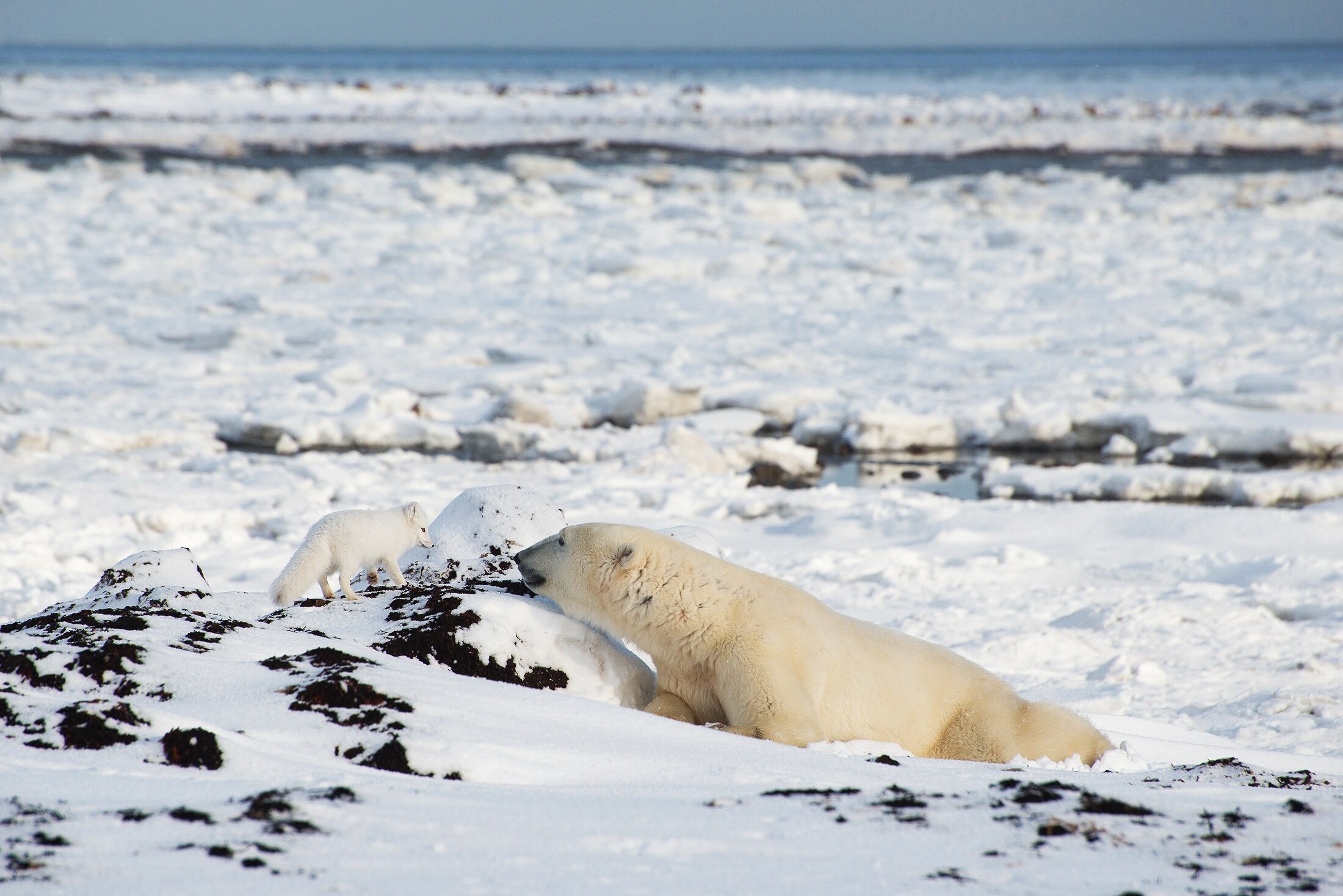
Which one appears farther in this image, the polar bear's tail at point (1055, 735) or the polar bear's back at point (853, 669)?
the polar bear's tail at point (1055, 735)

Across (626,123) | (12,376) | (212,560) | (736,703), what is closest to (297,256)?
(12,376)

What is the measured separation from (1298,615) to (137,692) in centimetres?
476

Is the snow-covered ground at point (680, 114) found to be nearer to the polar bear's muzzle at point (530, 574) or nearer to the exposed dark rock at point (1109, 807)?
the polar bear's muzzle at point (530, 574)

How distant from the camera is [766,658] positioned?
11.0 feet

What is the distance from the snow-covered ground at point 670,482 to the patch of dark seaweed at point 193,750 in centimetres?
3

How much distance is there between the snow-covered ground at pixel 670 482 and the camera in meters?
2.18

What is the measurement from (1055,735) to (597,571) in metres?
Result: 1.38

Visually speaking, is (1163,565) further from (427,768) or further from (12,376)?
(12,376)

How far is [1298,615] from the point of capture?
546 centimetres

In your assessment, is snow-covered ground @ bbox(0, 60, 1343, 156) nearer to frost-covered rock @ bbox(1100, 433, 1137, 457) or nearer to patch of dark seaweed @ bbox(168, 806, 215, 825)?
frost-covered rock @ bbox(1100, 433, 1137, 457)

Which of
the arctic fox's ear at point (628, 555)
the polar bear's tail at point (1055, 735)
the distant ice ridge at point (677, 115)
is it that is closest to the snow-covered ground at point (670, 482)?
the polar bear's tail at point (1055, 735)

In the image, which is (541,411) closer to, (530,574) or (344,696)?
(530,574)

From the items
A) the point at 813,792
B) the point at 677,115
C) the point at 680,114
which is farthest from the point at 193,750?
the point at 680,114

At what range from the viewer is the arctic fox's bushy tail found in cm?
421
